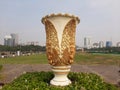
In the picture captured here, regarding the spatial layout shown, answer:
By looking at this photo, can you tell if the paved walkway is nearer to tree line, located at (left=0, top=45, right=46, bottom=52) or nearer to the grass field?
the grass field

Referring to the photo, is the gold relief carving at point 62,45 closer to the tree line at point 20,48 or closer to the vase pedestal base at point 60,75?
the vase pedestal base at point 60,75

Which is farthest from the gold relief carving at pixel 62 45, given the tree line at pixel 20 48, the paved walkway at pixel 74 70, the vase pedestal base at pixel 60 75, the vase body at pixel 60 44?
the tree line at pixel 20 48

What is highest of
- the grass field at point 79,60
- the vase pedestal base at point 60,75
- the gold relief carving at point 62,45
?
the gold relief carving at point 62,45

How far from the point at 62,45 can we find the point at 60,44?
0.05 meters

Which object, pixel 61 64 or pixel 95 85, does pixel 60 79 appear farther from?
pixel 95 85

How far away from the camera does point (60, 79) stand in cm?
546

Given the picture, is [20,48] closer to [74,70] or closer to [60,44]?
[74,70]

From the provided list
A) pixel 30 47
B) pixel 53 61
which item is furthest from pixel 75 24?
pixel 30 47

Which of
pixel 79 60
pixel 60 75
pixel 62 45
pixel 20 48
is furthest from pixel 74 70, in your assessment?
pixel 20 48

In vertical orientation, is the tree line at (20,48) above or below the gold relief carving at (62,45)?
below

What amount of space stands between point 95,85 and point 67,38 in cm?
125

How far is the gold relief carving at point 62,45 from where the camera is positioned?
539 centimetres

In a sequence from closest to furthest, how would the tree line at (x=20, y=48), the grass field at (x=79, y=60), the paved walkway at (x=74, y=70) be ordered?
the paved walkway at (x=74, y=70), the grass field at (x=79, y=60), the tree line at (x=20, y=48)

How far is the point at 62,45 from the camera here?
5.43 metres
